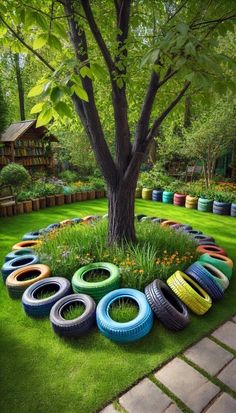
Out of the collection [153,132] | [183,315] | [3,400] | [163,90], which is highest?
[163,90]

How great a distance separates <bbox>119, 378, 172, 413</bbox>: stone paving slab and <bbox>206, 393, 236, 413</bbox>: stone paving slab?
0.33 meters

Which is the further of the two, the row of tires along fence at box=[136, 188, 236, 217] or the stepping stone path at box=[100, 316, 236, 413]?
the row of tires along fence at box=[136, 188, 236, 217]

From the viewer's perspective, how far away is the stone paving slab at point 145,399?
203 cm

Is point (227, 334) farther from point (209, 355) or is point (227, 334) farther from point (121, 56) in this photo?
point (121, 56)

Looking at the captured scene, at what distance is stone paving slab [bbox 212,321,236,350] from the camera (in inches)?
109

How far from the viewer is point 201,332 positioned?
293 centimetres

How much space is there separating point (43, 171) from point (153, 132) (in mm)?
9772

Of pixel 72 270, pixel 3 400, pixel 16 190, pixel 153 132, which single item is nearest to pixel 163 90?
pixel 153 132

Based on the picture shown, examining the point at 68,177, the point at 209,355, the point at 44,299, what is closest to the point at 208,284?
the point at 209,355

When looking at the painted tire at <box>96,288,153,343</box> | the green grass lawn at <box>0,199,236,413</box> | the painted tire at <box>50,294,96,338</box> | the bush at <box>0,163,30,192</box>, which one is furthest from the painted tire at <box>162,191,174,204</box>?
the painted tire at <box>50,294,96,338</box>

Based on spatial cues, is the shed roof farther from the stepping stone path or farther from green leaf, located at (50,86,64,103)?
the stepping stone path

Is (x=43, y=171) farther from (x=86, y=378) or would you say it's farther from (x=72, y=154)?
(x=86, y=378)

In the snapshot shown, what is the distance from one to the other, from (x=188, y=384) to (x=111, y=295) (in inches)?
49.1

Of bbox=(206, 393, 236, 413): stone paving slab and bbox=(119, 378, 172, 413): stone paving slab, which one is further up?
bbox=(119, 378, 172, 413): stone paving slab
